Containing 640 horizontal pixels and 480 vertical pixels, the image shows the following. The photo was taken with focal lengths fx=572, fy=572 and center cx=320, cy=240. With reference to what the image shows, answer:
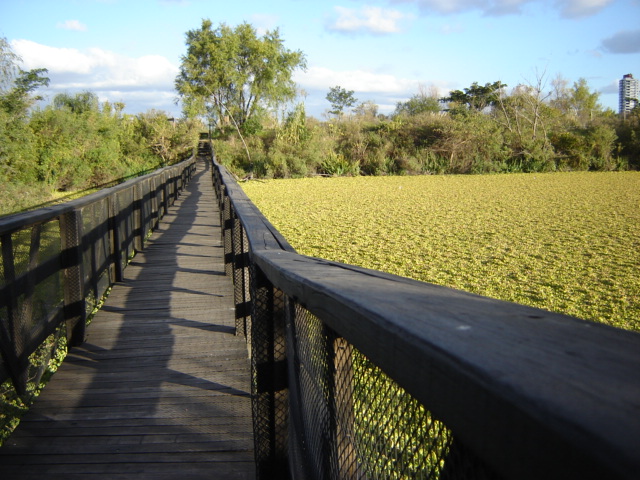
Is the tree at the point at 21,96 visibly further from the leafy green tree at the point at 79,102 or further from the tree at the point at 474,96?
the tree at the point at 474,96

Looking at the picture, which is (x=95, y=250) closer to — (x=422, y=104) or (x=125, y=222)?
(x=125, y=222)

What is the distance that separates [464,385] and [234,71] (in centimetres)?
5221

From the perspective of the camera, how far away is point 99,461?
2682 millimetres

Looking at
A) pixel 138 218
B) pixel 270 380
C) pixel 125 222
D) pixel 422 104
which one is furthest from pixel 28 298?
pixel 422 104

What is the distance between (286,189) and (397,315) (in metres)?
24.3

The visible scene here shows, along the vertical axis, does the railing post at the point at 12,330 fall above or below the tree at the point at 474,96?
below

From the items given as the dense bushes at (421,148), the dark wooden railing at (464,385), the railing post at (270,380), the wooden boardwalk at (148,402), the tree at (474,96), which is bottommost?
the wooden boardwalk at (148,402)

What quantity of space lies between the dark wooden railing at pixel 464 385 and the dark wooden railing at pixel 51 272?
7.07 ft

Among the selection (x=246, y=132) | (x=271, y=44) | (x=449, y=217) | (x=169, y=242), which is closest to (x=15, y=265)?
(x=169, y=242)

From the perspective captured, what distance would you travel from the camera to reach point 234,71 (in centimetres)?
5000

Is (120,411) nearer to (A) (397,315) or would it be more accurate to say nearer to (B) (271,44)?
(A) (397,315)

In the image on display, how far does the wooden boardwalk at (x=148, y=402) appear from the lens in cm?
266

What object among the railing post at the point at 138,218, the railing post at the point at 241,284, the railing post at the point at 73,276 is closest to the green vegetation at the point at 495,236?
the railing post at the point at 138,218

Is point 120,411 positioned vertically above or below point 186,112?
below
